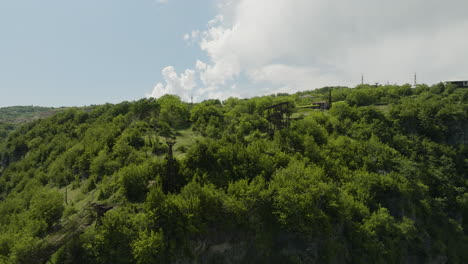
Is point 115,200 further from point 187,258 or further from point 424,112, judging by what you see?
point 424,112

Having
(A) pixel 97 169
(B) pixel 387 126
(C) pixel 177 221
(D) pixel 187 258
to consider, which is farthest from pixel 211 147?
(B) pixel 387 126

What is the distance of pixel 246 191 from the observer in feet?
116

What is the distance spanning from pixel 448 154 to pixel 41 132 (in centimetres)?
13748

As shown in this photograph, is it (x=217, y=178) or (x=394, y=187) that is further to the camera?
(x=394, y=187)

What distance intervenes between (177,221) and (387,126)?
221 feet

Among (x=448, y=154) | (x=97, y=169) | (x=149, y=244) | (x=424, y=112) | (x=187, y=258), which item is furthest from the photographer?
(x=424, y=112)

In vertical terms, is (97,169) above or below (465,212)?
above

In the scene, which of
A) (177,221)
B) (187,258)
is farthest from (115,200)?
(187,258)

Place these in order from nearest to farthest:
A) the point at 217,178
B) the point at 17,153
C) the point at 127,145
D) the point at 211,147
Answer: the point at 217,178
the point at 211,147
the point at 127,145
the point at 17,153

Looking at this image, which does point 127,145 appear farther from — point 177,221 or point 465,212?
point 465,212

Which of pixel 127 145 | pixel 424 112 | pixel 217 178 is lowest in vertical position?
pixel 217 178

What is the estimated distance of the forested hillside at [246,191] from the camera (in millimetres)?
28359

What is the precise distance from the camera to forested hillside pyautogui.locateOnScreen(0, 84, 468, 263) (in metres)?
28.4

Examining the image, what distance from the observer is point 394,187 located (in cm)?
4803
